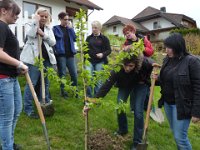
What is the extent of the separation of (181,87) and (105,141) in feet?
5.57

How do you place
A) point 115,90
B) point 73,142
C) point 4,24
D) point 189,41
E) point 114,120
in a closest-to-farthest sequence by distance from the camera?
point 4,24, point 73,142, point 114,120, point 115,90, point 189,41

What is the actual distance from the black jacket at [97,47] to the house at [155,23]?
35.8 m

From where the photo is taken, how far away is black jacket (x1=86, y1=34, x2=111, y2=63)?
6975 millimetres

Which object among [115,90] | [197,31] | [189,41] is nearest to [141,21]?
[197,31]

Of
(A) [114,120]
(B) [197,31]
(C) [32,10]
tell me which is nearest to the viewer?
(A) [114,120]

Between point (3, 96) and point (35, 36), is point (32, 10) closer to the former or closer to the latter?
point (35, 36)

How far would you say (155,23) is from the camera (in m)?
45.7

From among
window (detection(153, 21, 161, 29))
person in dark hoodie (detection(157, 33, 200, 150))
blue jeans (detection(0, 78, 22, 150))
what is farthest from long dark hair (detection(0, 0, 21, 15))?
window (detection(153, 21, 161, 29))

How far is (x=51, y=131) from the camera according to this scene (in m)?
5.35

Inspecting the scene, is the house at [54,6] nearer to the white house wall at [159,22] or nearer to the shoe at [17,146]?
the shoe at [17,146]

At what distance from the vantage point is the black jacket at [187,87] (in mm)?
3855

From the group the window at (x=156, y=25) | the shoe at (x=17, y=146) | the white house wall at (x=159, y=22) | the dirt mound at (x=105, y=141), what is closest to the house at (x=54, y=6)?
the dirt mound at (x=105, y=141)

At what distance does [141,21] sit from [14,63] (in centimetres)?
4466

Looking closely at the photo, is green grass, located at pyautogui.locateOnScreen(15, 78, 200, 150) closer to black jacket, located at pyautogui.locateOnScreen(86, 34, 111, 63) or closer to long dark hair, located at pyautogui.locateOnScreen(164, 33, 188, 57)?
black jacket, located at pyautogui.locateOnScreen(86, 34, 111, 63)
